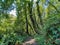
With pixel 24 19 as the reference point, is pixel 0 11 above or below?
above

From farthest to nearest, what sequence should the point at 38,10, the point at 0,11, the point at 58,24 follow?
the point at 38,10 → the point at 0,11 → the point at 58,24

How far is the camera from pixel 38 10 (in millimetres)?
11281

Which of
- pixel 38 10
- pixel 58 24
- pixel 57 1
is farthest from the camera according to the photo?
pixel 38 10

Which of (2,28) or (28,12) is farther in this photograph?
(28,12)

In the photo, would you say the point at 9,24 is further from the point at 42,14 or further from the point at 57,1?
the point at 57,1

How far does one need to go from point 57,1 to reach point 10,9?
3426mm

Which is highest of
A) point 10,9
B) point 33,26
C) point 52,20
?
point 10,9

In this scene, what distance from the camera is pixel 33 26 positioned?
11.3 meters

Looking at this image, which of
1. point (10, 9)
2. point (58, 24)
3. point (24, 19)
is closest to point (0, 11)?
point (10, 9)

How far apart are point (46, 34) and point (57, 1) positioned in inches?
173

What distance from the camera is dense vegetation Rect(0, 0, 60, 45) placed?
815 centimetres

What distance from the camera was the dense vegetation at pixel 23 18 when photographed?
26.7 feet

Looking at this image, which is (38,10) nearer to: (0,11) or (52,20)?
(0,11)

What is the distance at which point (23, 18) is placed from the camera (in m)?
10.6
